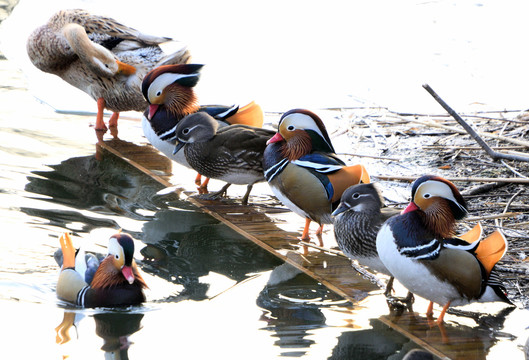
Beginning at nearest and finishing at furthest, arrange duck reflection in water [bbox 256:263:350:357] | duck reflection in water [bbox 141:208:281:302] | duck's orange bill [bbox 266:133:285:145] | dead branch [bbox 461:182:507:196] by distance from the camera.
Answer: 1. duck reflection in water [bbox 256:263:350:357]
2. duck reflection in water [bbox 141:208:281:302]
3. duck's orange bill [bbox 266:133:285:145]
4. dead branch [bbox 461:182:507:196]

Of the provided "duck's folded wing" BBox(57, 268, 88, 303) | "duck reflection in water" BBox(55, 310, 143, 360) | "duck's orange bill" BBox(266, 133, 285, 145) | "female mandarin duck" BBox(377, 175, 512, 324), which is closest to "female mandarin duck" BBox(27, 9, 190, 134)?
"duck's orange bill" BBox(266, 133, 285, 145)

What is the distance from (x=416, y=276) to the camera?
11.2 ft

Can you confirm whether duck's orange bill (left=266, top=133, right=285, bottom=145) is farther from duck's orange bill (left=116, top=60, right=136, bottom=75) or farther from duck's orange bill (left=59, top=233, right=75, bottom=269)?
duck's orange bill (left=116, top=60, right=136, bottom=75)

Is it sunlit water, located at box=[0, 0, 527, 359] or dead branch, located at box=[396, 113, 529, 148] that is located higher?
dead branch, located at box=[396, 113, 529, 148]

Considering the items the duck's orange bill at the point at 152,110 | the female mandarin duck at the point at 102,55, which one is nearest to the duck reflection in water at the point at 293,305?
the duck's orange bill at the point at 152,110

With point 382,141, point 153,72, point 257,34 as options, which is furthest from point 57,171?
point 257,34

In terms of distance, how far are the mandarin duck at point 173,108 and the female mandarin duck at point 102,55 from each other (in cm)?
75

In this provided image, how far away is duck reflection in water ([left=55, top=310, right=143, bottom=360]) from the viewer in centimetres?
316

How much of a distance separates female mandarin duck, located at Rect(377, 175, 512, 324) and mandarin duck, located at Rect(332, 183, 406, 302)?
0.20 meters

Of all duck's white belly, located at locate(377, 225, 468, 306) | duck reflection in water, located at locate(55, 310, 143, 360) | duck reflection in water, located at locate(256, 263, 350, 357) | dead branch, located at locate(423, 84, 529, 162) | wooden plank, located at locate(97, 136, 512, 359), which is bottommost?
duck reflection in water, located at locate(55, 310, 143, 360)

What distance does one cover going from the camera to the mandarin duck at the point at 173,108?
16.8 ft

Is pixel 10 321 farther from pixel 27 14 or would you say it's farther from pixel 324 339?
pixel 27 14

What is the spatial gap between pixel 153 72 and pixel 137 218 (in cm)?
109

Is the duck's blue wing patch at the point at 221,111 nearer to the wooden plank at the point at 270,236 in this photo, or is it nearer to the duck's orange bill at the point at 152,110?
the duck's orange bill at the point at 152,110
